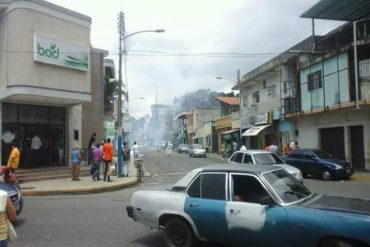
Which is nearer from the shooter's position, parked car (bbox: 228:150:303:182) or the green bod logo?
parked car (bbox: 228:150:303:182)

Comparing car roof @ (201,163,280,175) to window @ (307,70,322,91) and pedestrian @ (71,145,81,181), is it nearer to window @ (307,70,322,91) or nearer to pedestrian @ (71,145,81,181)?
pedestrian @ (71,145,81,181)

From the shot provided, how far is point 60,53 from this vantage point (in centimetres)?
2359

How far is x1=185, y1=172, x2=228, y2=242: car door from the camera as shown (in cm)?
730

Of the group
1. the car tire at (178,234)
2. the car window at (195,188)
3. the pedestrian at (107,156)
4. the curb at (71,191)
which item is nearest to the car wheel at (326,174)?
the pedestrian at (107,156)

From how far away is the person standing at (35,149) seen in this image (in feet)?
79.2

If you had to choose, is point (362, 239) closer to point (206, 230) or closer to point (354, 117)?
point (206, 230)

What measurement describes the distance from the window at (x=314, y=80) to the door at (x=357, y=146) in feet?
13.2

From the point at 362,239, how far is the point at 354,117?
73.6ft

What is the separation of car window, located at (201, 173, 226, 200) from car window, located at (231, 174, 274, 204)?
18cm

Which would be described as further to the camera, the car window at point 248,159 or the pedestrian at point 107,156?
the pedestrian at point 107,156

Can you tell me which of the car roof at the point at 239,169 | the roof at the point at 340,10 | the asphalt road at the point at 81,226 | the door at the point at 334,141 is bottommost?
the asphalt road at the point at 81,226

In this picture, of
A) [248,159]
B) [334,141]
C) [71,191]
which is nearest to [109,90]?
[334,141]

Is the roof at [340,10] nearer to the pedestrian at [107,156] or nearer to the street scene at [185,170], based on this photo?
the street scene at [185,170]

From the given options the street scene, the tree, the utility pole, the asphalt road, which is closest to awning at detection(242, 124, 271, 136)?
the street scene
